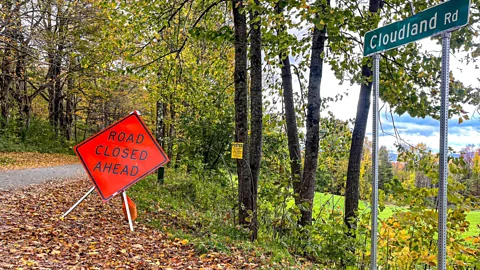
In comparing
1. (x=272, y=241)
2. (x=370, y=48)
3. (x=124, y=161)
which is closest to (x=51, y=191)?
(x=124, y=161)

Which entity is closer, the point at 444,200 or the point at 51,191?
the point at 444,200

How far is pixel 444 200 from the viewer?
2332 mm

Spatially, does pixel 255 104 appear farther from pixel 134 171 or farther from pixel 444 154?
pixel 444 154

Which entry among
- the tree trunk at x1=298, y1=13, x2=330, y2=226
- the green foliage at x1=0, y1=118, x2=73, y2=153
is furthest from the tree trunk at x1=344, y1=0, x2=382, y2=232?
the green foliage at x1=0, y1=118, x2=73, y2=153

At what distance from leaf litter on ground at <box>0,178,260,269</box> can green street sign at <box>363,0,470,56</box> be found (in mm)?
3220

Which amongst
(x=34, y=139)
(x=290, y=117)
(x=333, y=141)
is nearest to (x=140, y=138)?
(x=290, y=117)

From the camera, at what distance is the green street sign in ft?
7.60

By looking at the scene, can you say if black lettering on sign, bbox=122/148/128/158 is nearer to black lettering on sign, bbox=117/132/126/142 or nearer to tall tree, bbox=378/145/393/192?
black lettering on sign, bbox=117/132/126/142

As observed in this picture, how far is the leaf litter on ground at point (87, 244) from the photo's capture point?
4410 mm

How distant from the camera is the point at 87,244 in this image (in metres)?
5.07

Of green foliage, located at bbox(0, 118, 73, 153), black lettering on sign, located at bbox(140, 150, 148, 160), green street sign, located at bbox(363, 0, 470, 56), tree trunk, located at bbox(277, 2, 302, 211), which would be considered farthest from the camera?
green foliage, located at bbox(0, 118, 73, 153)

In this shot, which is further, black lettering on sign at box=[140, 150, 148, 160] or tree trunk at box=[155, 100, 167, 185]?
tree trunk at box=[155, 100, 167, 185]

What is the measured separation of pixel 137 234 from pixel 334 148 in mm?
6337

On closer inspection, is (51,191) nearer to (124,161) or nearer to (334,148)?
(124,161)
